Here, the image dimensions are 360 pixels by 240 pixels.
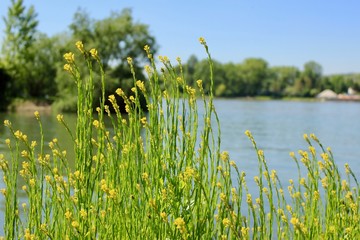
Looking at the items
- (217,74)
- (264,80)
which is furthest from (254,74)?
(217,74)

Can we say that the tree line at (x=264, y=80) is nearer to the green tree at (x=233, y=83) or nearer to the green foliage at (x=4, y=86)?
the green tree at (x=233, y=83)

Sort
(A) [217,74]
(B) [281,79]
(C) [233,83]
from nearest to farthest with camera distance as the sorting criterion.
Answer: (A) [217,74] → (C) [233,83] → (B) [281,79]

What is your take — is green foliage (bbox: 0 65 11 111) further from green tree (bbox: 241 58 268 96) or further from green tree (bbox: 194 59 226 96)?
green tree (bbox: 241 58 268 96)

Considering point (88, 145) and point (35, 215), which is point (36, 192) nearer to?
point (35, 215)

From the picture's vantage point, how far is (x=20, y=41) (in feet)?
142

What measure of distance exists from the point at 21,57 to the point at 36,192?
41.7 meters

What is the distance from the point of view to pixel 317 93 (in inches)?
4437

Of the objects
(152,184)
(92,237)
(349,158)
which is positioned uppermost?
(152,184)

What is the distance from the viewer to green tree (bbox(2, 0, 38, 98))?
42.0m

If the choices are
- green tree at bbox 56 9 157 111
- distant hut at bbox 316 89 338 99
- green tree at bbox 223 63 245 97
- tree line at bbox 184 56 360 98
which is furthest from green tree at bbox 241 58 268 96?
green tree at bbox 56 9 157 111

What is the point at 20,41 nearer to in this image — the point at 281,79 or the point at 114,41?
the point at 114,41

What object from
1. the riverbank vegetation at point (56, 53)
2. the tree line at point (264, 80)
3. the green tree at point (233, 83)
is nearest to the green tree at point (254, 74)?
the tree line at point (264, 80)

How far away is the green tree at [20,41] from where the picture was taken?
138ft

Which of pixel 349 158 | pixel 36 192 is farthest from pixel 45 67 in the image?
pixel 36 192
